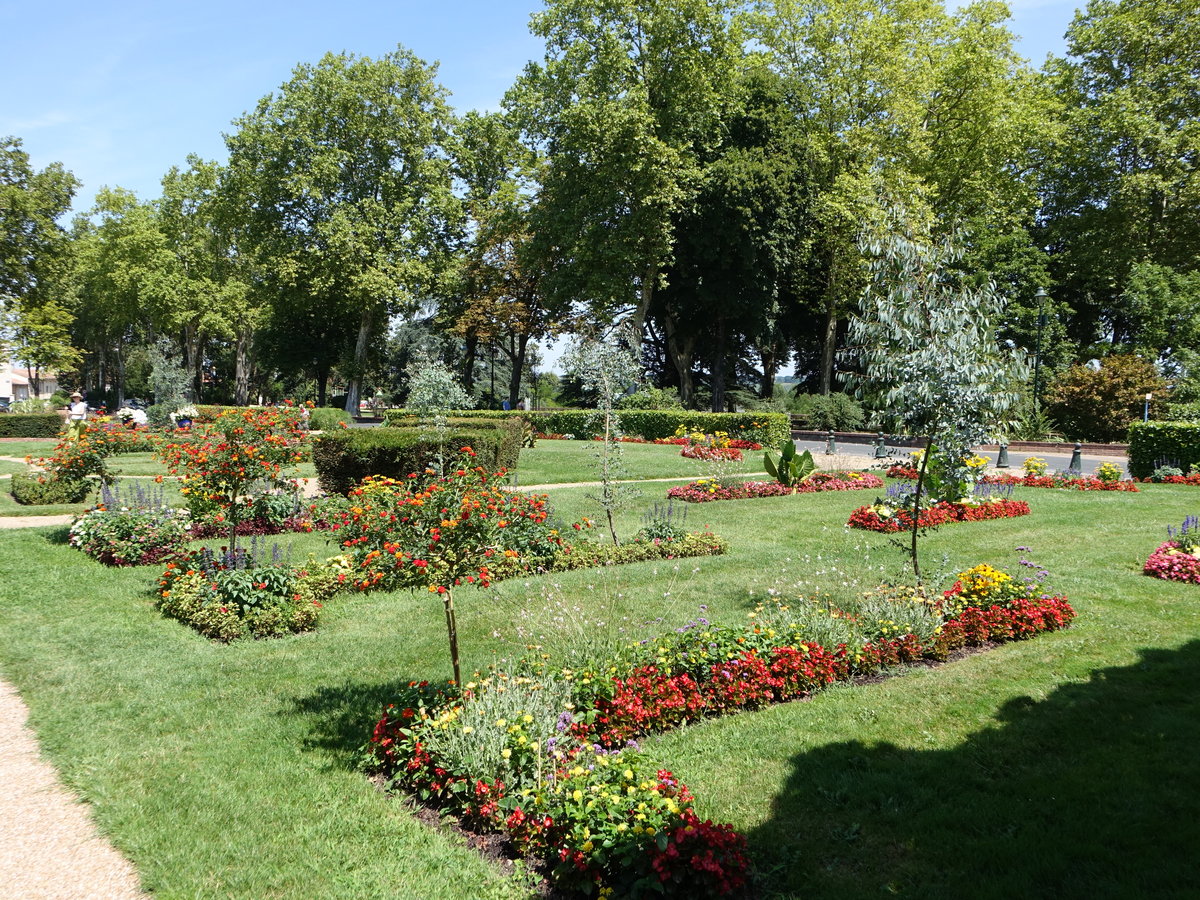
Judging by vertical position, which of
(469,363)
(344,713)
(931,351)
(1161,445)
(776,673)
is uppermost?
(469,363)

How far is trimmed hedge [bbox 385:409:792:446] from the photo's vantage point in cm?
2603

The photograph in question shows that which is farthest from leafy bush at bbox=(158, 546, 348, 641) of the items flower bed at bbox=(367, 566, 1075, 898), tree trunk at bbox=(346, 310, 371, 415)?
tree trunk at bbox=(346, 310, 371, 415)

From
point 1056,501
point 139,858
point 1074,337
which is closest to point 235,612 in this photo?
point 139,858

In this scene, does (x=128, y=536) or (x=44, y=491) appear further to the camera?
(x=44, y=491)

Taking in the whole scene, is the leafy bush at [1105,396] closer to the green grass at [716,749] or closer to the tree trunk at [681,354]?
the tree trunk at [681,354]

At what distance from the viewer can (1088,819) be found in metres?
3.81

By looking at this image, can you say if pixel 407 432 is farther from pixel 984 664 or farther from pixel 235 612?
pixel 984 664

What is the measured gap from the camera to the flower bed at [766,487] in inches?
572

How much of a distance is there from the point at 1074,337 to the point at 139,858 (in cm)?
4352

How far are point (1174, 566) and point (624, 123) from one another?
2513cm

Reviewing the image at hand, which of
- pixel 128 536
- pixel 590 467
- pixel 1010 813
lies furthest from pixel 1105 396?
pixel 128 536

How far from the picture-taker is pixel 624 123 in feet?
94.9

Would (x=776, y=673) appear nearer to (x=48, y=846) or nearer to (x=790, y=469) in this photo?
(x=48, y=846)

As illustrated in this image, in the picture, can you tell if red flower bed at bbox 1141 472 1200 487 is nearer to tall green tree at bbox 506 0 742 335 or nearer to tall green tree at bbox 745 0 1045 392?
tall green tree at bbox 745 0 1045 392
